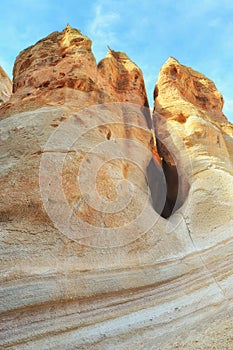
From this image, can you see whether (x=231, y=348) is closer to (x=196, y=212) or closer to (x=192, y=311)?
(x=192, y=311)

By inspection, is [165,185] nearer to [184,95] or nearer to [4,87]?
[184,95]

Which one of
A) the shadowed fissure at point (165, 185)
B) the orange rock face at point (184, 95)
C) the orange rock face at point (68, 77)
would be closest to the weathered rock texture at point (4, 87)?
the orange rock face at point (68, 77)

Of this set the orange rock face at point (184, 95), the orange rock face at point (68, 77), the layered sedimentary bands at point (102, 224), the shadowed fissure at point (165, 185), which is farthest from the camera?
the orange rock face at point (184, 95)

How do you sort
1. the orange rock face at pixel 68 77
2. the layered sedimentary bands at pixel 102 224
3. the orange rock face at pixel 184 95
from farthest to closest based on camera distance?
the orange rock face at pixel 184 95 < the orange rock face at pixel 68 77 < the layered sedimentary bands at pixel 102 224

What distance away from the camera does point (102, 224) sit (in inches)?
185

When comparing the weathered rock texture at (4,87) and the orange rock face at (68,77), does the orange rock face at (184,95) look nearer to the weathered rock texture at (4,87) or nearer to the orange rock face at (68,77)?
the orange rock face at (68,77)

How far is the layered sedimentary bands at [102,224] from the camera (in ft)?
11.3

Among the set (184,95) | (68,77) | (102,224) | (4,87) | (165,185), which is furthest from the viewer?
(4,87)

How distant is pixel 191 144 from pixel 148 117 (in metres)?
2.38

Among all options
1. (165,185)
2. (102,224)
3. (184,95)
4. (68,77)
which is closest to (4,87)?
(184,95)

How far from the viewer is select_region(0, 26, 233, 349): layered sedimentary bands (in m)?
3.45

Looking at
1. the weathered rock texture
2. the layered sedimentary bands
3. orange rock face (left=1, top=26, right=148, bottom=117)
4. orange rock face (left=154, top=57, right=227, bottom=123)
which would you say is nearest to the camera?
the layered sedimentary bands

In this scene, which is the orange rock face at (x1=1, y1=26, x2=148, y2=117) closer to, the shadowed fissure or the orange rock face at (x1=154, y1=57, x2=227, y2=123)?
the orange rock face at (x1=154, y1=57, x2=227, y2=123)

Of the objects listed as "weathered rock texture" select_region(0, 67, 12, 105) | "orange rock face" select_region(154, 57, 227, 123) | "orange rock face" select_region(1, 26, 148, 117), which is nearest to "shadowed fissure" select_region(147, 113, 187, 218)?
"orange rock face" select_region(154, 57, 227, 123)
